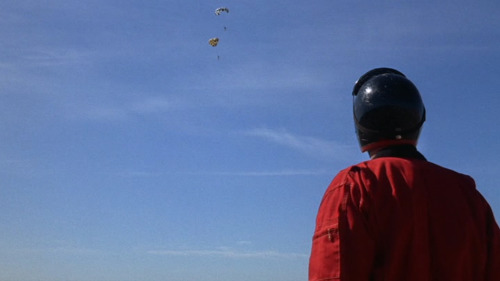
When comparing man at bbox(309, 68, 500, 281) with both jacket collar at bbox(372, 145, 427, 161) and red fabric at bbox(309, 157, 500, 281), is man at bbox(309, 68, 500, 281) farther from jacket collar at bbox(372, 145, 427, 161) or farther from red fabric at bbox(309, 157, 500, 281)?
jacket collar at bbox(372, 145, 427, 161)

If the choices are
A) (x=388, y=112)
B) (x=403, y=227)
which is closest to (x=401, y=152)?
(x=388, y=112)

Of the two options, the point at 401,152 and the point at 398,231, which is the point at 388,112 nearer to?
the point at 401,152

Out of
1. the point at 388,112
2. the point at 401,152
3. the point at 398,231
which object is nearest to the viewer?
the point at 398,231

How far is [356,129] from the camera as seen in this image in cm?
631

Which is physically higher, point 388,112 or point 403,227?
point 388,112

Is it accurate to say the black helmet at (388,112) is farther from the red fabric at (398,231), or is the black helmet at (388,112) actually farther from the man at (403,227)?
the red fabric at (398,231)

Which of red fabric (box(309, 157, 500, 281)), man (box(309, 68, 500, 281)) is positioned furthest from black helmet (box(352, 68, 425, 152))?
red fabric (box(309, 157, 500, 281))

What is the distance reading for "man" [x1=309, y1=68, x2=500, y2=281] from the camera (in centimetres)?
477

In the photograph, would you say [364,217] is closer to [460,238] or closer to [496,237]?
[460,238]

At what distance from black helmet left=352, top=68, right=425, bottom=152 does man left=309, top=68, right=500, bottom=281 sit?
45 cm

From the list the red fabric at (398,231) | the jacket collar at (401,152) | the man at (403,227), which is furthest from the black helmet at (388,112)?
the red fabric at (398,231)

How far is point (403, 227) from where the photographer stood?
4.82m

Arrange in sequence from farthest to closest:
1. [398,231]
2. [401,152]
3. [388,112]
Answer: [388,112], [401,152], [398,231]

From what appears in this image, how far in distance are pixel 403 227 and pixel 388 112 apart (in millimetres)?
1537
